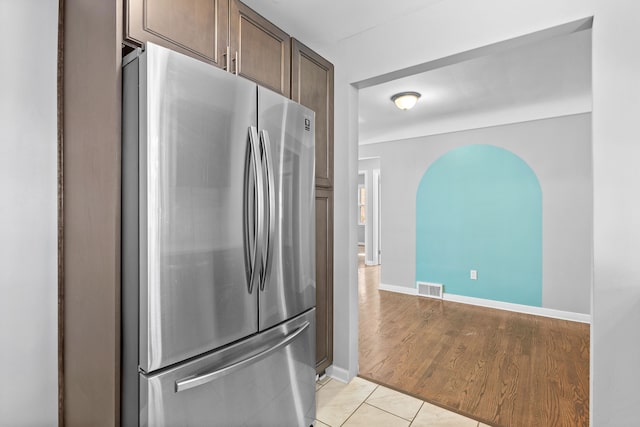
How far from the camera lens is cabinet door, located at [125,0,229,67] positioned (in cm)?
125

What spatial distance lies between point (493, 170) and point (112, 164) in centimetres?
424

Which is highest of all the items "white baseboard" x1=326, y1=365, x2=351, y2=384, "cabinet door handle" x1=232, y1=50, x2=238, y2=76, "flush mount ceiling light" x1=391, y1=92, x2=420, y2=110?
"flush mount ceiling light" x1=391, y1=92, x2=420, y2=110

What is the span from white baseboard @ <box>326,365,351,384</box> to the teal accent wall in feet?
8.88

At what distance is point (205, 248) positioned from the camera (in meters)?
1.28

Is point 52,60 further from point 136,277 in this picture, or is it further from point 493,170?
point 493,170

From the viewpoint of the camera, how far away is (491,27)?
1.84m

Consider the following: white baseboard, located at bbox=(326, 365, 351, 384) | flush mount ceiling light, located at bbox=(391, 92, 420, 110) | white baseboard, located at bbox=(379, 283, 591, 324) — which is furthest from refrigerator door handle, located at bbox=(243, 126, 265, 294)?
white baseboard, located at bbox=(379, 283, 591, 324)

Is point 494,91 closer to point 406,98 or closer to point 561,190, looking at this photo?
point 406,98

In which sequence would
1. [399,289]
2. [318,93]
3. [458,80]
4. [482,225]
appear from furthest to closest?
[399,289] < [482,225] < [458,80] < [318,93]

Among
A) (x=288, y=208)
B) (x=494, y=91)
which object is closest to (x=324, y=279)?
(x=288, y=208)

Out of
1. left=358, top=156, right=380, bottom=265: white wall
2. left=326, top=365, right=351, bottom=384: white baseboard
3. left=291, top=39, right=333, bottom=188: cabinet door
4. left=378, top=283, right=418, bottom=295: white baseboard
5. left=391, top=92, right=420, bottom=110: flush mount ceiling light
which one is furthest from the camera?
left=358, top=156, right=380, bottom=265: white wall

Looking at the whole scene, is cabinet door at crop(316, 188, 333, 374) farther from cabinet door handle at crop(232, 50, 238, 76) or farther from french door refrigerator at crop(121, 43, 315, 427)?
cabinet door handle at crop(232, 50, 238, 76)

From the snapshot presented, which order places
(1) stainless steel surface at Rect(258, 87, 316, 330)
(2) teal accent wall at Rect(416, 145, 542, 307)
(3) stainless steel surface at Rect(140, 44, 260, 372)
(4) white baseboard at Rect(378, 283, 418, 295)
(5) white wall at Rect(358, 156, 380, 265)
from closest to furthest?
(3) stainless steel surface at Rect(140, 44, 260, 372)
(1) stainless steel surface at Rect(258, 87, 316, 330)
(2) teal accent wall at Rect(416, 145, 542, 307)
(4) white baseboard at Rect(378, 283, 418, 295)
(5) white wall at Rect(358, 156, 380, 265)

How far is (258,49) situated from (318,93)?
61 centimetres
